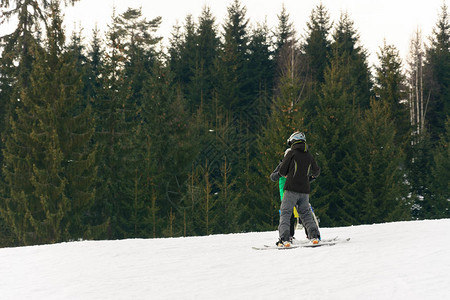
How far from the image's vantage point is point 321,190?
2705cm

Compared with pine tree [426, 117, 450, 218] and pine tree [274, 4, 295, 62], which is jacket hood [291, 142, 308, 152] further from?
pine tree [274, 4, 295, 62]

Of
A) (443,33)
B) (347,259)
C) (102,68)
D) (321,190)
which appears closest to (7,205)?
(102,68)

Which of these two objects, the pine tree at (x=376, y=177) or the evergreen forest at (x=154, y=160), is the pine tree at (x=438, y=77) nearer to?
the evergreen forest at (x=154, y=160)

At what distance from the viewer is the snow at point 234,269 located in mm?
5723

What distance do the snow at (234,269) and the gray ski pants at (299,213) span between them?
A: 436 mm

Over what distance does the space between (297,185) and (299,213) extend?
50 centimetres

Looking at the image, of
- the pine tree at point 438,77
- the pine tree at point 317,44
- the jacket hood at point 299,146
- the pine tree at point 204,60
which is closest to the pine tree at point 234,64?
the pine tree at point 204,60

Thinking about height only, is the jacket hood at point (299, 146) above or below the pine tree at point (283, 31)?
below

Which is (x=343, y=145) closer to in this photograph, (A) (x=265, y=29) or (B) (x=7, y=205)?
(B) (x=7, y=205)

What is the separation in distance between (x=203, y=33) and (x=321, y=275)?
5087 centimetres

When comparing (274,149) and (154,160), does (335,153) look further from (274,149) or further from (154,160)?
(154,160)

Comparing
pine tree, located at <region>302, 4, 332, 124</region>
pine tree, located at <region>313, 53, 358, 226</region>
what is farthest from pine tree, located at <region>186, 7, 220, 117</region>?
pine tree, located at <region>313, 53, 358, 226</region>

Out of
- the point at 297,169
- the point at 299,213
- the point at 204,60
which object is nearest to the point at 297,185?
the point at 297,169

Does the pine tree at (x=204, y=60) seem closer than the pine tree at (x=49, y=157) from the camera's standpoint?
No
